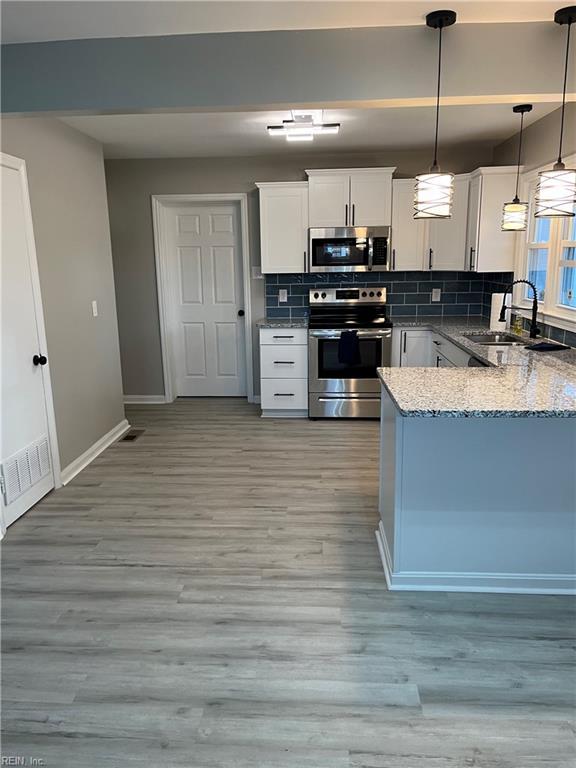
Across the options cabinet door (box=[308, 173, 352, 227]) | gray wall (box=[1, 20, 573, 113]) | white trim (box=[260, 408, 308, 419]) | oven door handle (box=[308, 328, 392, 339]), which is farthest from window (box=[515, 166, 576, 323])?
white trim (box=[260, 408, 308, 419])

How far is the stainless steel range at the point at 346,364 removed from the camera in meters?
4.81

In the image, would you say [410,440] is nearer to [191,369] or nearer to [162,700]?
[162,700]

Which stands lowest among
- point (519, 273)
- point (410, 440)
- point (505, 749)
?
point (505, 749)

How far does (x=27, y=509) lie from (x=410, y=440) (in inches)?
96.0

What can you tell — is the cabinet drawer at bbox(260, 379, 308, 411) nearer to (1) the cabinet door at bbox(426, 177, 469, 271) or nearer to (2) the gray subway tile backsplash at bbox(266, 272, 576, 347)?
(2) the gray subway tile backsplash at bbox(266, 272, 576, 347)

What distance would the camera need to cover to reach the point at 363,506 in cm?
323

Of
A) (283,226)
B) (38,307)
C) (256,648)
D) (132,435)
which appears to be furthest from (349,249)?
(256,648)

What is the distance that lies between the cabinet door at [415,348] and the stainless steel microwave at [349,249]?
0.69 meters

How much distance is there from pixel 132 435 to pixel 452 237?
3446mm

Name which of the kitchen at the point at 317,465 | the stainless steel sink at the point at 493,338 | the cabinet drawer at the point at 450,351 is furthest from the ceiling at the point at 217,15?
the stainless steel sink at the point at 493,338

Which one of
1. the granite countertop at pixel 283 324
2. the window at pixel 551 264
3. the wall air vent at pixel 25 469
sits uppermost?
the window at pixel 551 264

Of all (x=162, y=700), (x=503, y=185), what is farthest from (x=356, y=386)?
(x=162, y=700)

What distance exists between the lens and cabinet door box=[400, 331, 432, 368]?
4.84 metres

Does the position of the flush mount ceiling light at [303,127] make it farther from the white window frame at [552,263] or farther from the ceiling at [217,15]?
the white window frame at [552,263]
